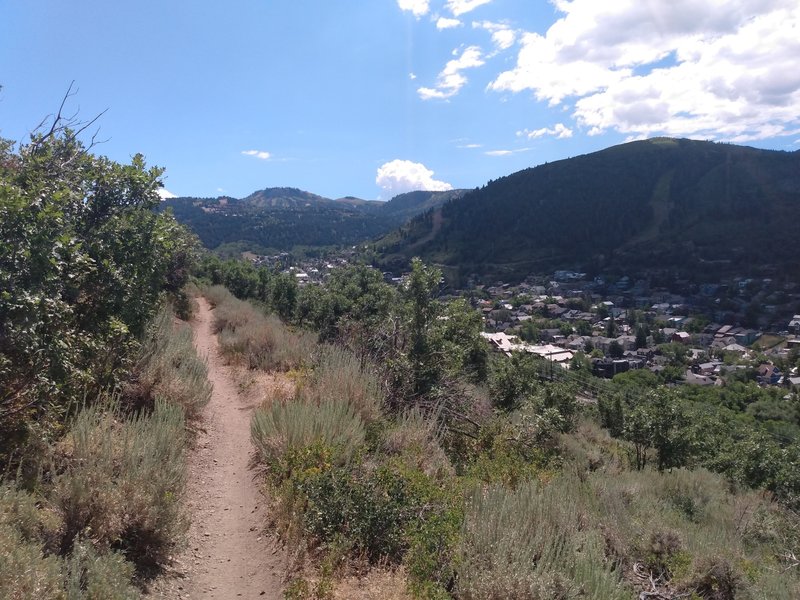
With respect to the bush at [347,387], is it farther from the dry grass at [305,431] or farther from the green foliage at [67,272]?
the green foliage at [67,272]

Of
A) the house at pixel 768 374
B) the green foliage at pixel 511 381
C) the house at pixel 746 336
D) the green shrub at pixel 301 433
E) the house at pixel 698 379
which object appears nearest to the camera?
the green shrub at pixel 301 433

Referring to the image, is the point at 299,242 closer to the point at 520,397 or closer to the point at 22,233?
the point at 520,397

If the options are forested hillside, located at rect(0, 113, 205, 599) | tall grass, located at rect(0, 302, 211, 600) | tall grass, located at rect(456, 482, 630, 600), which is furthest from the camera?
tall grass, located at rect(456, 482, 630, 600)

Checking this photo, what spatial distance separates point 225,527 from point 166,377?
2.85 meters

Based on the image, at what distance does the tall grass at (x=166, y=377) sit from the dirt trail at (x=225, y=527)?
1.60 feet

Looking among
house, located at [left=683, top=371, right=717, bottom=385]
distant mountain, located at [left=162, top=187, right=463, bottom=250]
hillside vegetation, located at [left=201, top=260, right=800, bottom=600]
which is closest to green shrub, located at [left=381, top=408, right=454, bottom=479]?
hillside vegetation, located at [left=201, top=260, right=800, bottom=600]

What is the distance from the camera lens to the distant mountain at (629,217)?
3268 inches

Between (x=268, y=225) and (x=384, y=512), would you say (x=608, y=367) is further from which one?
(x=268, y=225)

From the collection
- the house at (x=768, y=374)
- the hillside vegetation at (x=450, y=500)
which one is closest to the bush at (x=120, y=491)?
the hillside vegetation at (x=450, y=500)

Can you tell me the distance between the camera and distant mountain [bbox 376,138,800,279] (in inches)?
3268

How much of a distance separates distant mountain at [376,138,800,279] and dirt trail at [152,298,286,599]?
84.8 metres

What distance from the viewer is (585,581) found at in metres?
3.09

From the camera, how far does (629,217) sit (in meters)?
99.9

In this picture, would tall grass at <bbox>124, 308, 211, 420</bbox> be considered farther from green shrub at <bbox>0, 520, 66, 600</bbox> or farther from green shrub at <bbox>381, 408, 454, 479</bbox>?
green shrub at <bbox>0, 520, 66, 600</bbox>
